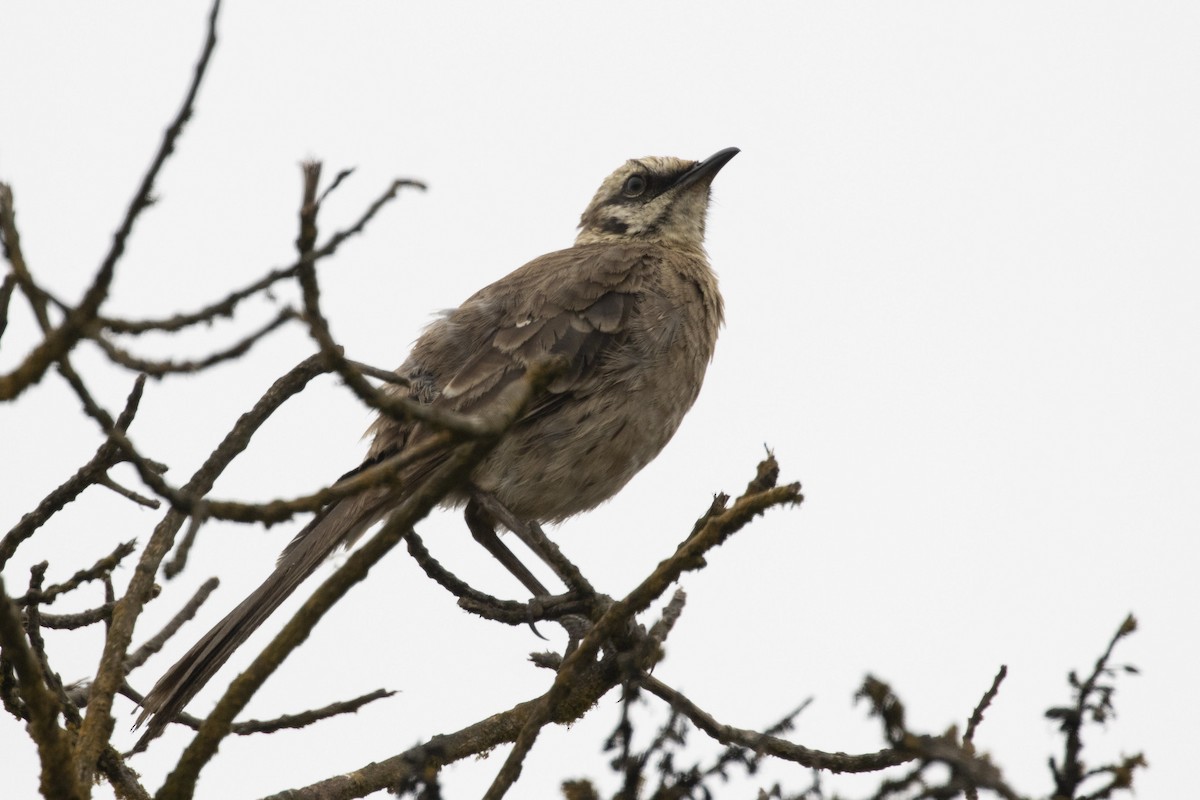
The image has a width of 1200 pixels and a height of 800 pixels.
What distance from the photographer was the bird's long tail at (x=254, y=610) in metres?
4.01

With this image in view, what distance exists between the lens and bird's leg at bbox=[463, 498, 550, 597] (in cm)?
602

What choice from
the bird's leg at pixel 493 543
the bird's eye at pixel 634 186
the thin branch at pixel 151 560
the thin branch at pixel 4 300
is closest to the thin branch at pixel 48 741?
the thin branch at pixel 151 560

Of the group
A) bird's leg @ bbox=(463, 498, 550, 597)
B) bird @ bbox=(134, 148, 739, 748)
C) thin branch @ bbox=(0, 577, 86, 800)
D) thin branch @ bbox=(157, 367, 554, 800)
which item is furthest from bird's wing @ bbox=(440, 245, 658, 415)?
thin branch @ bbox=(0, 577, 86, 800)

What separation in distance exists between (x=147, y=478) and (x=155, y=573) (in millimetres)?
1297

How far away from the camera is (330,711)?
4.11 metres

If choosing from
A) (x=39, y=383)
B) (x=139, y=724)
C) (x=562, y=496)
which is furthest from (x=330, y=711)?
(x=39, y=383)

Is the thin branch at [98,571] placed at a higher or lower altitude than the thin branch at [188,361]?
higher

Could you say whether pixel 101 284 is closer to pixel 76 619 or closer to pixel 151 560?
pixel 151 560

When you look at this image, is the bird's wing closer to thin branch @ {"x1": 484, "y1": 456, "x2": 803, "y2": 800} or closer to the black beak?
the black beak

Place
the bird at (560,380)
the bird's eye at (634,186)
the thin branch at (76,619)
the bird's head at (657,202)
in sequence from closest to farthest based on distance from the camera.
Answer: the thin branch at (76,619) → the bird at (560,380) → the bird's head at (657,202) → the bird's eye at (634,186)

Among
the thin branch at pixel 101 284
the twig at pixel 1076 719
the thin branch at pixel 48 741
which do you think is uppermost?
the thin branch at pixel 101 284

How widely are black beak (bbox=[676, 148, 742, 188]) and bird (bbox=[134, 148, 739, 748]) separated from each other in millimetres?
1081

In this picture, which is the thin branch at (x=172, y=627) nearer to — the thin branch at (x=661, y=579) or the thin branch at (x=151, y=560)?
the thin branch at (x=151, y=560)

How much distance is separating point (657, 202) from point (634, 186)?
0.23 m
